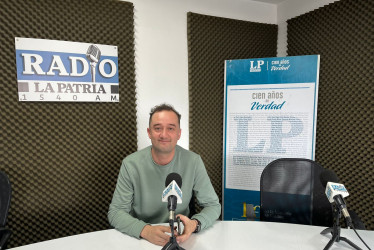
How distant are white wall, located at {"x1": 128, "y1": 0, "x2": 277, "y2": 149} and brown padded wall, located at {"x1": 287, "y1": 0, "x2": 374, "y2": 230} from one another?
44.9 inches

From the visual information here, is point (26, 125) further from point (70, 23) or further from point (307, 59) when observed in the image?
point (307, 59)

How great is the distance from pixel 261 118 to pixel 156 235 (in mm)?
1760

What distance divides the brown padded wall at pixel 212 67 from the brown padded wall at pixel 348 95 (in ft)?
2.22

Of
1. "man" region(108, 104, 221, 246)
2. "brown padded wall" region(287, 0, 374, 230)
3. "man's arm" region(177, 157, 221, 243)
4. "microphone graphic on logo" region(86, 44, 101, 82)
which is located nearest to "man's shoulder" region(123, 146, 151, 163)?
"man" region(108, 104, 221, 246)

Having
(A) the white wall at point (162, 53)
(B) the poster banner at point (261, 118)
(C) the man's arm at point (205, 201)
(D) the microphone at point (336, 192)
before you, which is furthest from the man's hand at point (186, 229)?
(A) the white wall at point (162, 53)

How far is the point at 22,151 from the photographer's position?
7.00ft

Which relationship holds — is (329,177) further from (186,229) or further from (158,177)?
(158,177)

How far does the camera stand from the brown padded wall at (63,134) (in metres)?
→ 2.08

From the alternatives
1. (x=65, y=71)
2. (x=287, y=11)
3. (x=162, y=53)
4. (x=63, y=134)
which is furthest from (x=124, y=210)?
(x=287, y=11)

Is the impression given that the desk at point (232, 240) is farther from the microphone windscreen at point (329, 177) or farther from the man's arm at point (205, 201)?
the microphone windscreen at point (329, 177)

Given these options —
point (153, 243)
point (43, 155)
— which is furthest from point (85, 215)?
point (153, 243)

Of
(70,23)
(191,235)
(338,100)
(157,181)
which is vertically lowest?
(191,235)

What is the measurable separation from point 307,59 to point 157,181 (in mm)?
1896

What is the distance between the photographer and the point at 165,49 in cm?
265
